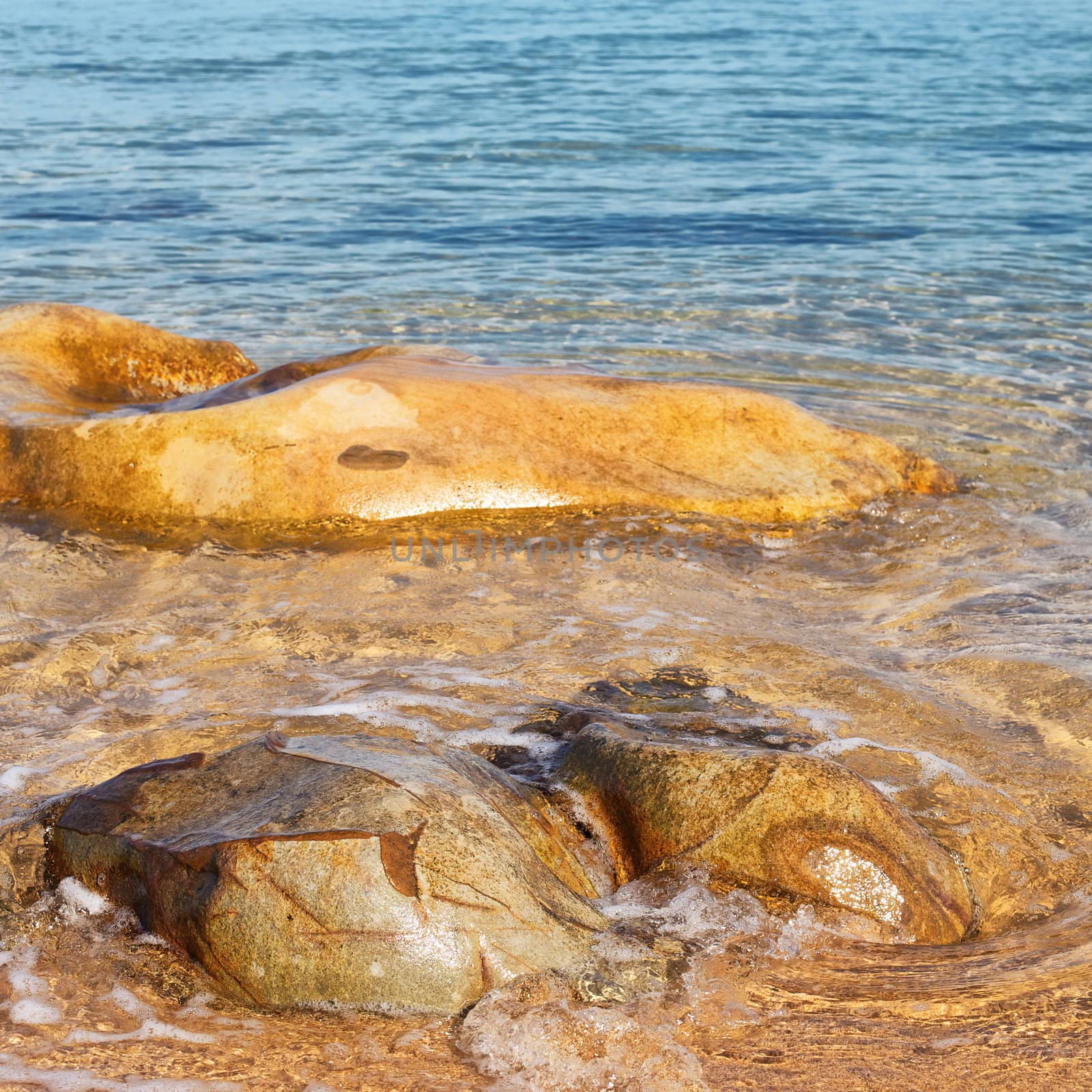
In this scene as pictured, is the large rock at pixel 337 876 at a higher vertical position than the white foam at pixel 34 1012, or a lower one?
higher

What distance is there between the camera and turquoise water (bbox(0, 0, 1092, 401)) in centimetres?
933

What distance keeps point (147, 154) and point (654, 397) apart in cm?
1266

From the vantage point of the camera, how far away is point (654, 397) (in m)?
5.98

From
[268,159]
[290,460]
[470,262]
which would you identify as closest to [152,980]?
[290,460]

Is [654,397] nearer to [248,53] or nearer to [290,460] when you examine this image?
[290,460]

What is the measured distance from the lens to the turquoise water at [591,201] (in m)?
9.33

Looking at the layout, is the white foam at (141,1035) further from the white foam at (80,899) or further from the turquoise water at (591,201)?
the turquoise water at (591,201)

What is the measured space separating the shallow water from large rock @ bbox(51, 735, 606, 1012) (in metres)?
0.09

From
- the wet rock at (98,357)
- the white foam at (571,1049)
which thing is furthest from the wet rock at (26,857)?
the wet rock at (98,357)

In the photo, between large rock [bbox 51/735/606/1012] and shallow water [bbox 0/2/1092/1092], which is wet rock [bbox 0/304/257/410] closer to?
shallow water [bbox 0/2/1092/1092]

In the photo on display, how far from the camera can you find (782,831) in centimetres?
305

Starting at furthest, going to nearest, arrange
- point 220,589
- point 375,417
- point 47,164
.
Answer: point 47,164 → point 375,417 → point 220,589

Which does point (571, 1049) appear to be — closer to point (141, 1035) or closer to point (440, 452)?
point (141, 1035)

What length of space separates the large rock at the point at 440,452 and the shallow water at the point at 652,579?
0.20 metres
